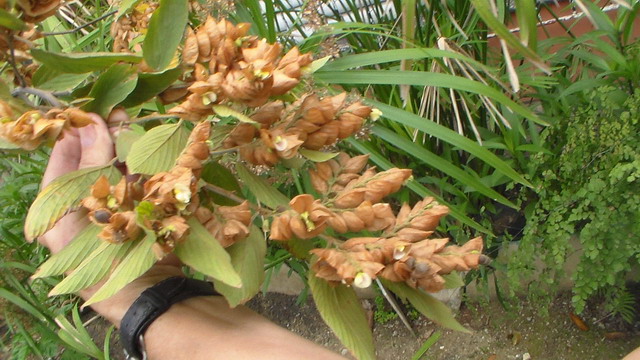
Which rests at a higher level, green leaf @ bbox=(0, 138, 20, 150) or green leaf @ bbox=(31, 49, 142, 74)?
green leaf @ bbox=(31, 49, 142, 74)

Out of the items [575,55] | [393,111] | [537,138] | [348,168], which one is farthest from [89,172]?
[575,55]

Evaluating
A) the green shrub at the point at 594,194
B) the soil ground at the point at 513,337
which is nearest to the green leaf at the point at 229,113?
the green shrub at the point at 594,194

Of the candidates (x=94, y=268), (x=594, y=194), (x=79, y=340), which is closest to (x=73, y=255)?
(x=94, y=268)

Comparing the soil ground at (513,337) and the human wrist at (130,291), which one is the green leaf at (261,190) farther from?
the soil ground at (513,337)

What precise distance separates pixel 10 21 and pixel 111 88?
0.40 feet

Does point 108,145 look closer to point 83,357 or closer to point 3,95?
point 3,95

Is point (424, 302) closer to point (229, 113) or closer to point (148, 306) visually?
point (229, 113)

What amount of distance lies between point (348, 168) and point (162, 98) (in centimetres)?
24

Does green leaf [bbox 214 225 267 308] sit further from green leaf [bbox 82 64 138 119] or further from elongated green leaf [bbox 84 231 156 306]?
green leaf [bbox 82 64 138 119]

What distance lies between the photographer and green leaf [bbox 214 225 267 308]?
51 centimetres

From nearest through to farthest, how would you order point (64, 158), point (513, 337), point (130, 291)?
point (64, 158) < point (130, 291) < point (513, 337)

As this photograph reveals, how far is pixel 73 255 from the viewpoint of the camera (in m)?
0.52

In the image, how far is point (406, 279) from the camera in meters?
0.49

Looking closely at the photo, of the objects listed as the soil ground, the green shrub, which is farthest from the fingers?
the soil ground
